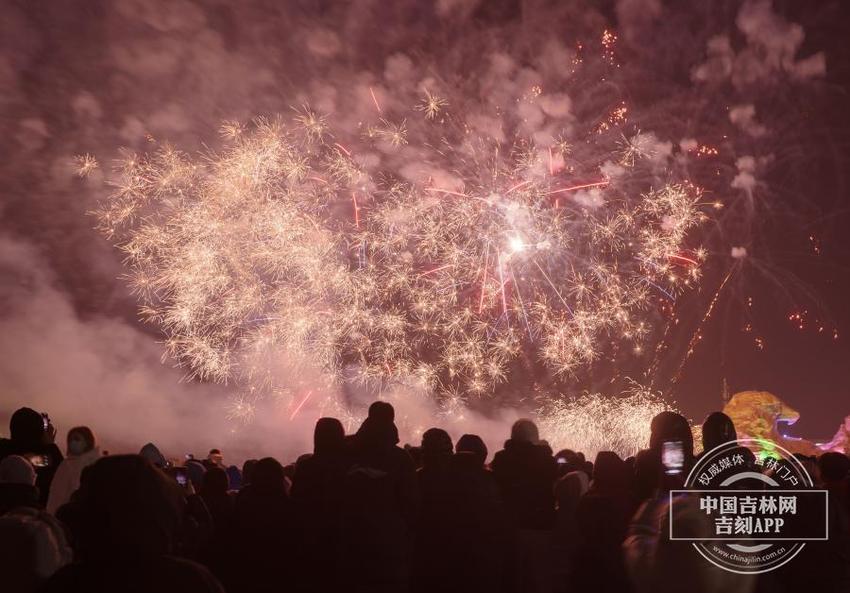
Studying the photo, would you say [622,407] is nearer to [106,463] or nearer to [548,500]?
[548,500]

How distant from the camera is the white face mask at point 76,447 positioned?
5387 millimetres

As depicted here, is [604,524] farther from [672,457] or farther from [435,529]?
[435,529]

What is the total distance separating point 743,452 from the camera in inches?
161

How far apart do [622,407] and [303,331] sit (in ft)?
34.3

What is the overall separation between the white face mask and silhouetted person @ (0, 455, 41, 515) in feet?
5.53

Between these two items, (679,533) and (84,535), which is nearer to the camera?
(84,535)

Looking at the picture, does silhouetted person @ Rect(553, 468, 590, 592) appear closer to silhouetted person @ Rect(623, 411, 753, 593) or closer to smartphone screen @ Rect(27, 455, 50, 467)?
silhouetted person @ Rect(623, 411, 753, 593)

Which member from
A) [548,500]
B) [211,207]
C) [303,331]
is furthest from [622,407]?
[548,500]

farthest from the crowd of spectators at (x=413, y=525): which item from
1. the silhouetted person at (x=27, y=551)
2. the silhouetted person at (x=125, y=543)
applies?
the silhouetted person at (x=125, y=543)

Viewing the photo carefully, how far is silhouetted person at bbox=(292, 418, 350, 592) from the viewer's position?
4.20 metres

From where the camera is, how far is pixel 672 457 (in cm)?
355

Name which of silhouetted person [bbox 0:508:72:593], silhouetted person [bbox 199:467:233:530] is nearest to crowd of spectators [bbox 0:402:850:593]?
silhouetted person [bbox 0:508:72:593]

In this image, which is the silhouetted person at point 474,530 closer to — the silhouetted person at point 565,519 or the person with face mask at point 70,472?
the silhouetted person at point 565,519

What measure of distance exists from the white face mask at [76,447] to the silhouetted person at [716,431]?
179 inches
